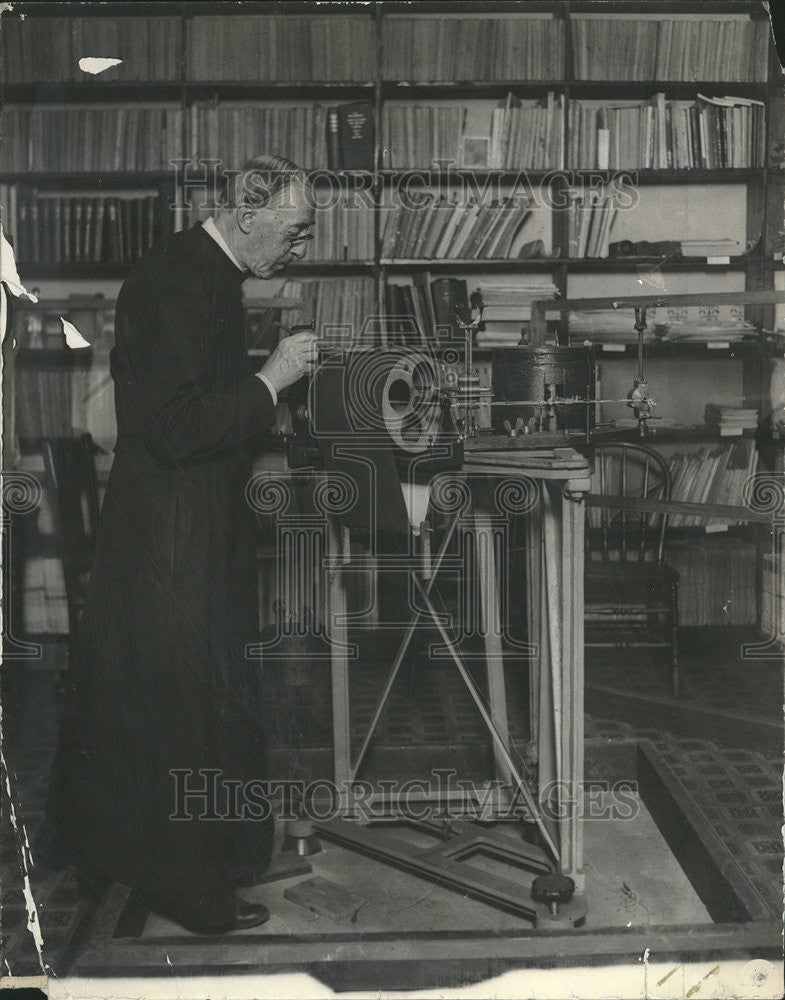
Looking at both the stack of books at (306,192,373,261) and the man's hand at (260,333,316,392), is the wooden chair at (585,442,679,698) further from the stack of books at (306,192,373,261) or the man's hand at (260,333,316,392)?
the man's hand at (260,333,316,392)

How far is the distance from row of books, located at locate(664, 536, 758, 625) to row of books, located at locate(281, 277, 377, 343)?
155 cm

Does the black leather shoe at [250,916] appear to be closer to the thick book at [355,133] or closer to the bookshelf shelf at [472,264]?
the bookshelf shelf at [472,264]

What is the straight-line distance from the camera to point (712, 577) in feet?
14.2

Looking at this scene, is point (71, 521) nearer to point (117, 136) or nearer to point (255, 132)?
point (117, 136)

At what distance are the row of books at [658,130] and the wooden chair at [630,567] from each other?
45.6 inches

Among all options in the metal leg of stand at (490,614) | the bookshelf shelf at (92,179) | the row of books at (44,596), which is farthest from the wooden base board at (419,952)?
the bookshelf shelf at (92,179)

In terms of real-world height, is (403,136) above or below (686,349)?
above

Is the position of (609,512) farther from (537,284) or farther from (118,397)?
(118,397)

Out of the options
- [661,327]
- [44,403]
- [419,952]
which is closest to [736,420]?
[661,327]

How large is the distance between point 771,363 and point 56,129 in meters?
3.05

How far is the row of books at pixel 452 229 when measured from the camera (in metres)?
4.16

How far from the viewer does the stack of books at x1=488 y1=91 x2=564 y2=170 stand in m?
4.14

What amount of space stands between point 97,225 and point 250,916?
2.79 m

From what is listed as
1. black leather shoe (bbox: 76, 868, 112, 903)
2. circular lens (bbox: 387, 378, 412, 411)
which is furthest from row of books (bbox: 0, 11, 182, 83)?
black leather shoe (bbox: 76, 868, 112, 903)
